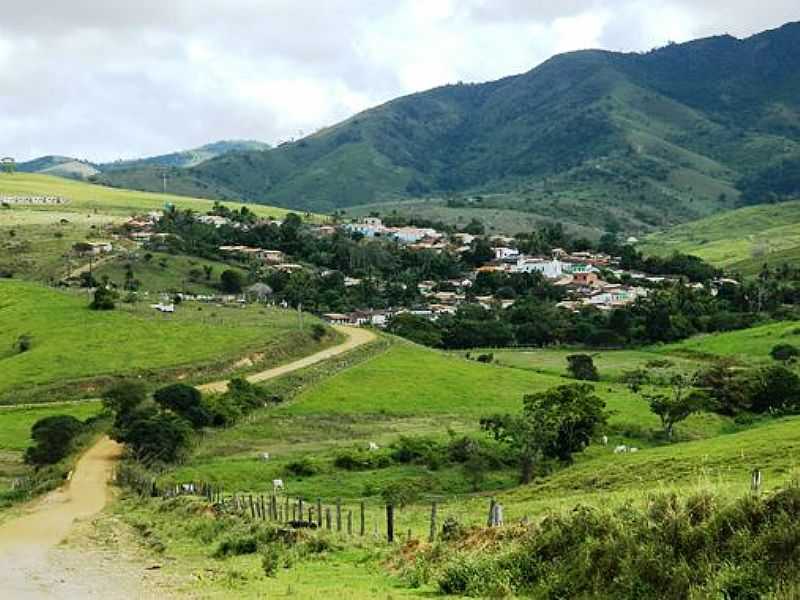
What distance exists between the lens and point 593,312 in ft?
435

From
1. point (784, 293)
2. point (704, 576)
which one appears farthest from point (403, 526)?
point (784, 293)

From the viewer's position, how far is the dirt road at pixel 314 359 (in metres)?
80.1

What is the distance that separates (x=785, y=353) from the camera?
91.4m

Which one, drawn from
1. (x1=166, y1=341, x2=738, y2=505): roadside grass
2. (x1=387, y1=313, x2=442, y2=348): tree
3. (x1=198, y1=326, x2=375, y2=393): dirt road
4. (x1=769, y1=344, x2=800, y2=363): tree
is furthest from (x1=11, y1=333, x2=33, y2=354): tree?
(x1=769, y1=344, x2=800, y2=363): tree

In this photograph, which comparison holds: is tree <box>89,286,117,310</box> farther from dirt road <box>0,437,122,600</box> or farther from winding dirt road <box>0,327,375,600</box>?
dirt road <box>0,437,122,600</box>

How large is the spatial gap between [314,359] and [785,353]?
4652 centimetres

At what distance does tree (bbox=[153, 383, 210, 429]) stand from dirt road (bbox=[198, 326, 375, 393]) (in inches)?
380

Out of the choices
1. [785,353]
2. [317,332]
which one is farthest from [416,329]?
[785,353]

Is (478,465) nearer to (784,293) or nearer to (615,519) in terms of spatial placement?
(615,519)

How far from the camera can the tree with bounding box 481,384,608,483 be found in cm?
5434

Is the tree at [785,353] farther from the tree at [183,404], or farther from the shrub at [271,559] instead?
the shrub at [271,559]

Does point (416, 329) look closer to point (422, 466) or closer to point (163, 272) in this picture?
point (163, 272)

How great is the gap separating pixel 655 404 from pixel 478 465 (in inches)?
751

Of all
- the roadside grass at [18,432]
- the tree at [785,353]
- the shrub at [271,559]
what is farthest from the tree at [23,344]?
the tree at [785,353]
